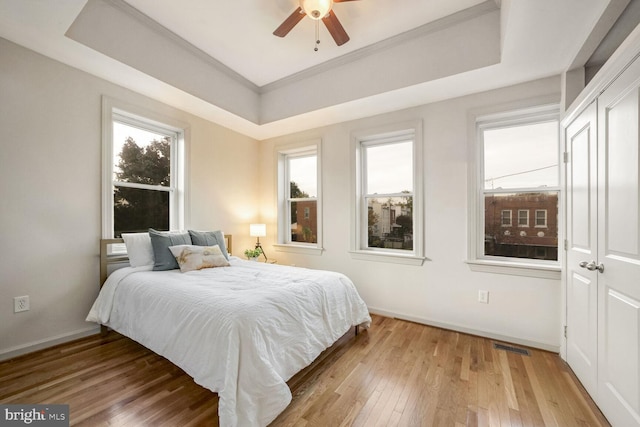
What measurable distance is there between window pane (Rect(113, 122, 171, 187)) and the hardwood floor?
1720 millimetres

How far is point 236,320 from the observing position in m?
1.52

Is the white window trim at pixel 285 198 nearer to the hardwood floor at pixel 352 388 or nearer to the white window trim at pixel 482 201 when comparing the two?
the hardwood floor at pixel 352 388

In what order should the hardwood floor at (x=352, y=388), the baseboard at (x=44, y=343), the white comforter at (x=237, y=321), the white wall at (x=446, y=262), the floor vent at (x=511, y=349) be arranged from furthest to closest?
the white wall at (x=446, y=262) → the floor vent at (x=511, y=349) → the baseboard at (x=44, y=343) → the hardwood floor at (x=352, y=388) → the white comforter at (x=237, y=321)

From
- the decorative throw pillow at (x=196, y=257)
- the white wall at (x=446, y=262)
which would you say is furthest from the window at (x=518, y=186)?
the decorative throw pillow at (x=196, y=257)

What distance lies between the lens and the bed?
146cm

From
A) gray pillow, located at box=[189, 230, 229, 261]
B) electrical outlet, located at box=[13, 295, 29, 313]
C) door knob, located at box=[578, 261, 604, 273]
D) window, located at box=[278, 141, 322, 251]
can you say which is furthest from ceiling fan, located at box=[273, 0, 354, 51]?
electrical outlet, located at box=[13, 295, 29, 313]

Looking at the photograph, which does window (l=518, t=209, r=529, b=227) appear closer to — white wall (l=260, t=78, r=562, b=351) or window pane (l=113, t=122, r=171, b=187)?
white wall (l=260, t=78, r=562, b=351)

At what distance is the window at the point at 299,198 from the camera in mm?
3976

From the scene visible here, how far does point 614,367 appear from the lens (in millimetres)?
1500

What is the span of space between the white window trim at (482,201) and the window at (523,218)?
10.0 inches

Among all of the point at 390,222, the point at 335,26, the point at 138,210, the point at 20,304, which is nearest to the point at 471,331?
the point at 390,222

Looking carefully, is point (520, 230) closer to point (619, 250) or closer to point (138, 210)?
point (619, 250)

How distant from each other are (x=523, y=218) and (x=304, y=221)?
2719mm

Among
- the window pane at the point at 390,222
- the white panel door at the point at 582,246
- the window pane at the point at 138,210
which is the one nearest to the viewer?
the white panel door at the point at 582,246
